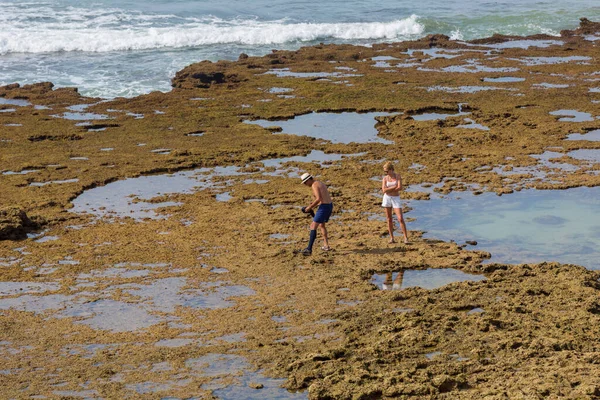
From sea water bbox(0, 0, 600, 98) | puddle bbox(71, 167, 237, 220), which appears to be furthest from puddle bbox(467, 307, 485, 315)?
sea water bbox(0, 0, 600, 98)

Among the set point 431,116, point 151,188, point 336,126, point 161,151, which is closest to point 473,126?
point 431,116

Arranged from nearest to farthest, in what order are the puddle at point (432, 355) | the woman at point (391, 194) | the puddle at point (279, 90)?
the puddle at point (432, 355) < the woman at point (391, 194) < the puddle at point (279, 90)

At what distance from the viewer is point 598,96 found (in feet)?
77.1

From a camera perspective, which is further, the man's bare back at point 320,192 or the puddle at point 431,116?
the puddle at point 431,116

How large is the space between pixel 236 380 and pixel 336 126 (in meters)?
13.4

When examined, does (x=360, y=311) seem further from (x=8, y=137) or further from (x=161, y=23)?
(x=161, y=23)

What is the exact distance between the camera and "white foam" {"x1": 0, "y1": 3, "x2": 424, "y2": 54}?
3819 centimetres

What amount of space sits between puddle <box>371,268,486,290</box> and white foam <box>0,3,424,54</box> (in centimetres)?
2881

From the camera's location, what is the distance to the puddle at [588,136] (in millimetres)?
19237

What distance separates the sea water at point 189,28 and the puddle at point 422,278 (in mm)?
17582

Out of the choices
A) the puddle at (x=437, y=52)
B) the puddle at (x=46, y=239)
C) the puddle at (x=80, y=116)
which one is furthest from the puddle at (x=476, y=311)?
the puddle at (x=437, y=52)

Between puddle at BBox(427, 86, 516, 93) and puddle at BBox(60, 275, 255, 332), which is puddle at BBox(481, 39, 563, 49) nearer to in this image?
puddle at BBox(427, 86, 516, 93)

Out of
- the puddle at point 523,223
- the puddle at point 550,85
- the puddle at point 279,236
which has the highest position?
the puddle at point 550,85

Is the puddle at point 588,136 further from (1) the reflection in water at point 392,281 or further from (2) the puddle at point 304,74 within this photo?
(2) the puddle at point 304,74
